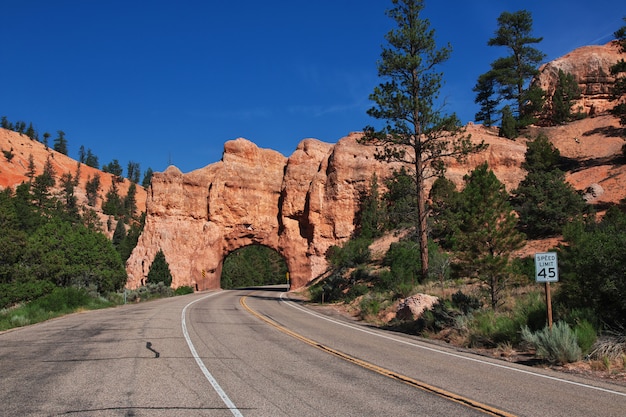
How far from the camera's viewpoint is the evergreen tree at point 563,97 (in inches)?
2101

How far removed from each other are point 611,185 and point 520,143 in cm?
1506

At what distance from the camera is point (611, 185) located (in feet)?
118

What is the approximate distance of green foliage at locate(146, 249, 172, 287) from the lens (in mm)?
46000

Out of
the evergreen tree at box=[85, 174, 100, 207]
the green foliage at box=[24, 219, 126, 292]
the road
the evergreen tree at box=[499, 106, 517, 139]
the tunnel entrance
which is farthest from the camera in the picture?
the evergreen tree at box=[85, 174, 100, 207]

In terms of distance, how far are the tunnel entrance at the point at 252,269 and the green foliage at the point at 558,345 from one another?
2895 inches

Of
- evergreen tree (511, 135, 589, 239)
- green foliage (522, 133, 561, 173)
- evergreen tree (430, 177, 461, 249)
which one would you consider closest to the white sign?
evergreen tree (511, 135, 589, 239)

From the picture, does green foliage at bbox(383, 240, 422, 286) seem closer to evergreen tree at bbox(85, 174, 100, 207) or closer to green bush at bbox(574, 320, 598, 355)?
green bush at bbox(574, 320, 598, 355)

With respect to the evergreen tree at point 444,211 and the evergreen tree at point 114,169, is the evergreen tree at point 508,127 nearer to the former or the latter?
the evergreen tree at point 444,211

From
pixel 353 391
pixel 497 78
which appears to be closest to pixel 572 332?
pixel 353 391

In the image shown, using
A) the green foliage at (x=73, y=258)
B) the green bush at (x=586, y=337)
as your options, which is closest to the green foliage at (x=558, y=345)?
the green bush at (x=586, y=337)

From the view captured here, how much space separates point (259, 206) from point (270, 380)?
47.0 meters

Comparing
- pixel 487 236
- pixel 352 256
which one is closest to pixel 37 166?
pixel 352 256

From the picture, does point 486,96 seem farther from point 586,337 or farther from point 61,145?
point 61,145

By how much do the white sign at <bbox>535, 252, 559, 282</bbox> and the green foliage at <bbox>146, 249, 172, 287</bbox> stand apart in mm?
40733
